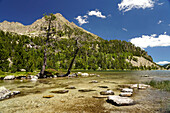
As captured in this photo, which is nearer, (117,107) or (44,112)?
(44,112)

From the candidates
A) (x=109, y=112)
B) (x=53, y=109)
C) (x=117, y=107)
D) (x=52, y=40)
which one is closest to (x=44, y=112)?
(x=53, y=109)

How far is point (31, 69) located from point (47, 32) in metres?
26.0

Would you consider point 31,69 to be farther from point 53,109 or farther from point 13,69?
point 53,109

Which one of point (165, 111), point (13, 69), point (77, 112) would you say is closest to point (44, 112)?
point (77, 112)

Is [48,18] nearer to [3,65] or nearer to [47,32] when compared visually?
[47,32]

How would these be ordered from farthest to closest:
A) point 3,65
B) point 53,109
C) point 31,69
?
1. point 31,69
2. point 3,65
3. point 53,109

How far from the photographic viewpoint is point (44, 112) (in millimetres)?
7234

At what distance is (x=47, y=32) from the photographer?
3544 centimetres

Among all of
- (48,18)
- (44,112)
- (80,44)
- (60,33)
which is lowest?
(44,112)

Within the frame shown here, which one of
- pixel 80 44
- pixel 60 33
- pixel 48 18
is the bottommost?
pixel 80 44

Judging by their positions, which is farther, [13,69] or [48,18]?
[13,69]

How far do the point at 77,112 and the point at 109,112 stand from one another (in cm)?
215

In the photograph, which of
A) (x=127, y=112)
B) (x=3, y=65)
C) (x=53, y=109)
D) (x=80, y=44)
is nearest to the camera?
(x=127, y=112)

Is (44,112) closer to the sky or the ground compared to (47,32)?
closer to the ground
